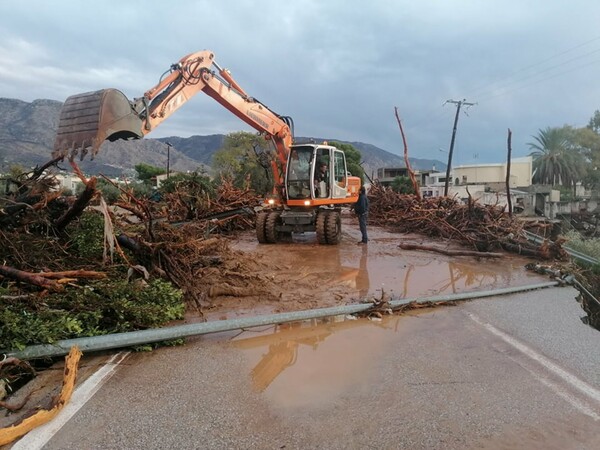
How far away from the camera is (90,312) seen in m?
4.75

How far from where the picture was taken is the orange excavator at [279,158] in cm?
954

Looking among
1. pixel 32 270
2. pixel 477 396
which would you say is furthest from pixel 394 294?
pixel 32 270

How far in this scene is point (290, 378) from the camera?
4.20 m

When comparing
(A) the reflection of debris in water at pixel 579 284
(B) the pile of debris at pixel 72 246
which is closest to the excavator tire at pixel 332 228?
(B) the pile of debris at pixel 72 246

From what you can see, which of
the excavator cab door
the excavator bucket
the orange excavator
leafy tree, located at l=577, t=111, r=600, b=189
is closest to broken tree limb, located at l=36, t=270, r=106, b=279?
the excavator bucket

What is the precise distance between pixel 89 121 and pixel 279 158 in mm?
7567

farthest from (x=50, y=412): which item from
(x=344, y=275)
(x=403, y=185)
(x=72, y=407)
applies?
(x=403, y=185)

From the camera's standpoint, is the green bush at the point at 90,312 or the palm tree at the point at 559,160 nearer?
the green bush at the point at 90,312

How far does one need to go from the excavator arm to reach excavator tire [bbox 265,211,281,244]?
1.19m

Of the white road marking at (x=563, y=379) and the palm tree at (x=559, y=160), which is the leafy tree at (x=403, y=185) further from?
the white road marking at (x=563, y=379)

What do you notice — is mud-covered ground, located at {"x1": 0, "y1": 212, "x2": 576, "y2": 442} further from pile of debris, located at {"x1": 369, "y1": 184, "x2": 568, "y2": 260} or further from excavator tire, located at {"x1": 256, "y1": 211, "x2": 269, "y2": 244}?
pile of debris, located at {"x1": 369, "y1": 184, "x2": 568, "y2": 260}

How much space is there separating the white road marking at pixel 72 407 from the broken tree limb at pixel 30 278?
3.59ft

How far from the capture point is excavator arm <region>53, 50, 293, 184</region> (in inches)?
267

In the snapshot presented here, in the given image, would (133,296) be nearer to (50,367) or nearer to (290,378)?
(50,367)
